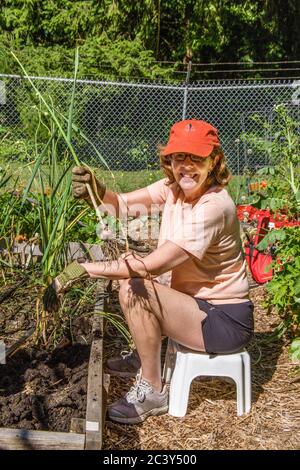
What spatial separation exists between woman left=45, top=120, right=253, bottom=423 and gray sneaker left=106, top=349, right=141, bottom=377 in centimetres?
34

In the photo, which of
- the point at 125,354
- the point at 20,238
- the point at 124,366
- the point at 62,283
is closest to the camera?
the point at 62,283

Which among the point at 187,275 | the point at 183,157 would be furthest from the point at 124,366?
the point at 183,157

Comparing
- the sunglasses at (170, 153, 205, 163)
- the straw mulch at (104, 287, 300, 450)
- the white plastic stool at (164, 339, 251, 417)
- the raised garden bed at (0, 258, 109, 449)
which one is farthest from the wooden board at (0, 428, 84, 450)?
the sunglasses at (170, 153, 205, 163)

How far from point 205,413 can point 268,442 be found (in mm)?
331

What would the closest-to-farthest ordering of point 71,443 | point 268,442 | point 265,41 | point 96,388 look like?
point 71,443 → point 96,388 → point 268,442 → point 265,41

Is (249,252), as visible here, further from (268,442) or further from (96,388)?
(96,388)

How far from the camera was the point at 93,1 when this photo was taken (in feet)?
45.1

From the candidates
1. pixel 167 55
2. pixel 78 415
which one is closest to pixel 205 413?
pixel 78 415

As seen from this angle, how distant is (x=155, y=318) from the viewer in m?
2.64

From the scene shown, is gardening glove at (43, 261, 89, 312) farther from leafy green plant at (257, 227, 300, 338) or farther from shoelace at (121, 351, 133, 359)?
leafy green plant at (257, 227, 300, 338)

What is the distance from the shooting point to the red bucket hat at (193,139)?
264cm

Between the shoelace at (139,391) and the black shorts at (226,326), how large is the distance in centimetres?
30

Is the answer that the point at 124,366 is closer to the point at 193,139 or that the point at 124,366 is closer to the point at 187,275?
the point at 187,275

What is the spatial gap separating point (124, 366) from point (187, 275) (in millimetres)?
638
